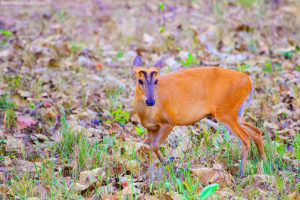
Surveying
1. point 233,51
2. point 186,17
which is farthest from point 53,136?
point 186,17

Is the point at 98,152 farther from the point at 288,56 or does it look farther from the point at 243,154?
the point at 288,56

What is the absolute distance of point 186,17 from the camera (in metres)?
10.0

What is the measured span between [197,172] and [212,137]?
95 centimetres

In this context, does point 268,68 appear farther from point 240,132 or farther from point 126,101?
point 240,132

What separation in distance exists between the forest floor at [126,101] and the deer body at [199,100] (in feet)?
0.68

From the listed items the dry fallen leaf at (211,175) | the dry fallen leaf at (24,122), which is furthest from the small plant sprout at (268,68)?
the dry fallen leaf at (24,122)

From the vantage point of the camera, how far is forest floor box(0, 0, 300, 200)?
12.8ft

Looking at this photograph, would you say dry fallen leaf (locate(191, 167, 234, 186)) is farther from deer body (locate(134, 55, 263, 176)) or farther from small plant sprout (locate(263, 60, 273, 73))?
small plant sprout (locate(263, 60, 273, 73))

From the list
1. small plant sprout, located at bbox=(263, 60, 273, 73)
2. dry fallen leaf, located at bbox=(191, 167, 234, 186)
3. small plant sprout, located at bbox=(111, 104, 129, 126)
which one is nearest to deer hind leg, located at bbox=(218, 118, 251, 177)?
dry fallen leaf, located at bbox=(191, 167, 234, 186)

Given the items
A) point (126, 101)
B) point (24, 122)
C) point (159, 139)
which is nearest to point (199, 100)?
point (159, 139)

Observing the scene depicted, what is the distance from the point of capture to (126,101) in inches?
233

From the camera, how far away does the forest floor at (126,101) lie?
12.8 feet

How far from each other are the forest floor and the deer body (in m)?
0.21

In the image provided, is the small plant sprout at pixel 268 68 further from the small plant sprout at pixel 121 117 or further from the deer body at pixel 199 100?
the small plant sprout at pixel 121 117
